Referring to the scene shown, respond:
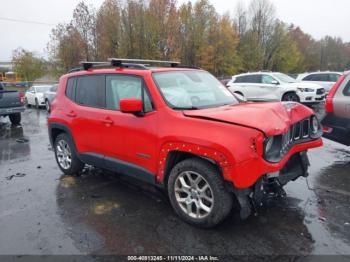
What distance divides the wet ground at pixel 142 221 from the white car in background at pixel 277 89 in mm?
8897

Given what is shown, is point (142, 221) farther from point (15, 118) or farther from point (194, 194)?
point (15, 118)

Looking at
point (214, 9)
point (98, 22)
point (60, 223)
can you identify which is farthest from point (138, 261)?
point (214, 9)

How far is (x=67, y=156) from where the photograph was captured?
553cm

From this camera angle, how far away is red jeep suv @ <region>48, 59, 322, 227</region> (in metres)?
3.11

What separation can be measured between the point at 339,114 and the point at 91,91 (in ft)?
14.8

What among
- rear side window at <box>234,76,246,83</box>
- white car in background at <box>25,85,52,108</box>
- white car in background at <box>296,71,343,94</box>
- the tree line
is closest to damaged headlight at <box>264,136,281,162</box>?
rear side window at <box>234,76,246,83</box>

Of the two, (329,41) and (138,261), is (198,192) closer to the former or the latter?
(138,261)

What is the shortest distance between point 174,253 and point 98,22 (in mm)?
28549

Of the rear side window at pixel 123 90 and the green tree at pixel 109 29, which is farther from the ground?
the green tree at pixel 109 29

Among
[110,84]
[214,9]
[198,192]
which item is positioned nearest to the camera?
[198,192]

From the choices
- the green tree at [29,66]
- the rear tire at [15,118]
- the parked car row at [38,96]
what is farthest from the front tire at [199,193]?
the green tree at [29,66]

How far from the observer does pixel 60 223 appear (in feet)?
12.4

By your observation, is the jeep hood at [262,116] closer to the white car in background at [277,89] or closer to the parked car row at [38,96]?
the white car in background at [277,89]

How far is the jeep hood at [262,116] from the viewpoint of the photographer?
10.3 ft
